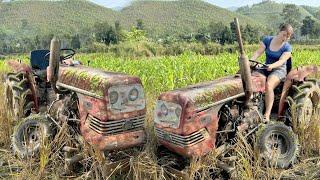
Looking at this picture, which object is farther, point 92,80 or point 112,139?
point 92,80

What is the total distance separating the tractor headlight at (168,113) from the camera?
14.8 feet

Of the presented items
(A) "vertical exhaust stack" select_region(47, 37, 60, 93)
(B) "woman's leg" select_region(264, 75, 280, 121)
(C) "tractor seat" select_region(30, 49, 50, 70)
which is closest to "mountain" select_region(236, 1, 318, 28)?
(C) "tractor seat" select_region(30, 49, 50, 70)

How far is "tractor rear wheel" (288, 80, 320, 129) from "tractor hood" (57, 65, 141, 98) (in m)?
2.17

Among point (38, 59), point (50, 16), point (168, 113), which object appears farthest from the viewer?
point (50, 16)

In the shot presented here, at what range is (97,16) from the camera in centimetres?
9481

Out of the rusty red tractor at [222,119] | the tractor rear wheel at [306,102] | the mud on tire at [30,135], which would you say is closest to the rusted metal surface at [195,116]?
the rusty red tractor at [222,119]

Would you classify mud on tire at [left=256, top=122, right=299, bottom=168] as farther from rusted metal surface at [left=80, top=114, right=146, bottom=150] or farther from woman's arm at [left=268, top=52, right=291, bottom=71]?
rusted metal surface at [left=80, top=114, right=146, bottom=150]

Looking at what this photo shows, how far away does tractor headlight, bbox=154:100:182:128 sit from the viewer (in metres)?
4.52

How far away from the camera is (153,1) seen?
365 ft

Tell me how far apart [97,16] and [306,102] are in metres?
90.9

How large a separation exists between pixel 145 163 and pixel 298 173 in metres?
1.73

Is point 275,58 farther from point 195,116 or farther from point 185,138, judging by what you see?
point 185,138

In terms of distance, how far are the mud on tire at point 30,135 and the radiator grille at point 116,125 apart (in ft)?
2.98

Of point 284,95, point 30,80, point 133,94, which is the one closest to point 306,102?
point 284,95
